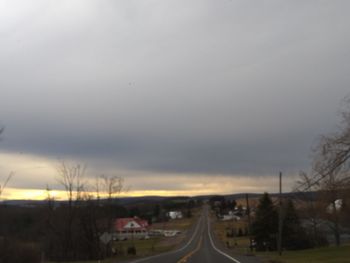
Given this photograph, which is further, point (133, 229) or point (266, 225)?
point (133, 229)

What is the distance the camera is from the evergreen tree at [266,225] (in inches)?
3221

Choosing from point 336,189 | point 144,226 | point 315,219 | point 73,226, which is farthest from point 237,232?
point 336,189

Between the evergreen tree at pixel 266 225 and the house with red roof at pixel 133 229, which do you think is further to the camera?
the house with red roof at pixel 133 229

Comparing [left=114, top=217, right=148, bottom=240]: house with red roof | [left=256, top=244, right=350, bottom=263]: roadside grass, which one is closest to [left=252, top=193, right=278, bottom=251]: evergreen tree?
[left=256, top=244, right=350, bottom=263]: roadside grass

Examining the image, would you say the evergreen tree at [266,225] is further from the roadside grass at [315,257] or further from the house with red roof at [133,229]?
the house with red roof at [133,229]

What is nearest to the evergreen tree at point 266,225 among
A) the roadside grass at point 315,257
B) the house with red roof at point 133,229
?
the roadside grass at point 315,257

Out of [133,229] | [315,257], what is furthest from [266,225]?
[133,229]

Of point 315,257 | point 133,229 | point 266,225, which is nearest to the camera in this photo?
point 315,257

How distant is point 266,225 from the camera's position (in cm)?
8194

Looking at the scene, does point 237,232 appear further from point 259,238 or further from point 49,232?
point 49,232

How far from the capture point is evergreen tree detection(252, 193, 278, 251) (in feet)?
268

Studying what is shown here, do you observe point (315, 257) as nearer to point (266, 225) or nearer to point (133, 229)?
point (266, 225)

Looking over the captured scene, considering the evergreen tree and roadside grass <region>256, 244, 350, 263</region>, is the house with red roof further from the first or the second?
roadside grass <region>256, 244, 350, 263</region>

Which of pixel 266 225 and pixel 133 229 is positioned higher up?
pixel 266 225
